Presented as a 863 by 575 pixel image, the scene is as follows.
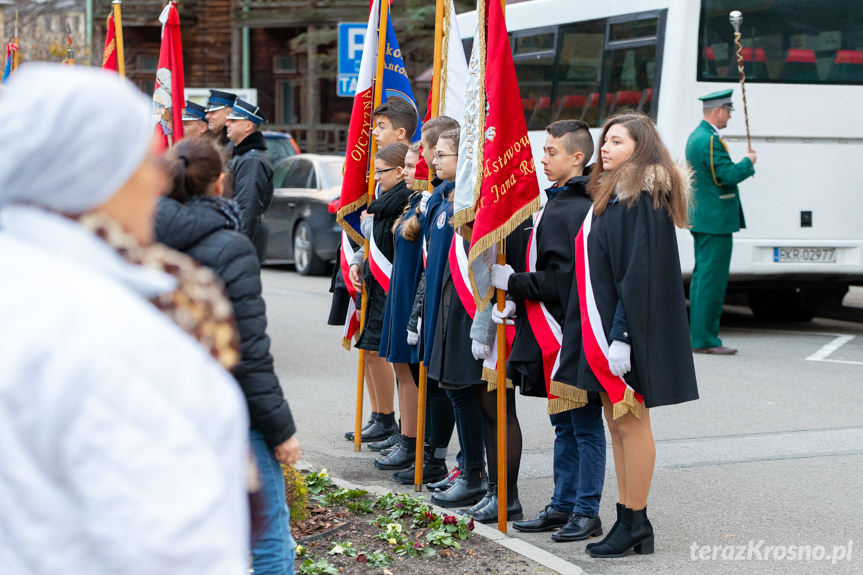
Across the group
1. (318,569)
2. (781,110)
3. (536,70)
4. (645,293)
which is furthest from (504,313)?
(536,70)

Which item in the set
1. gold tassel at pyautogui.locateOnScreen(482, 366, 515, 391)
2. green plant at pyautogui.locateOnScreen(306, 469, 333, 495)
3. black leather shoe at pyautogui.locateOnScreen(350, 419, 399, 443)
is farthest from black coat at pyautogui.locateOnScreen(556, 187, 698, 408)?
black leather shoe at pyautogui.locateOnScreen(350, 419, 399, 443)

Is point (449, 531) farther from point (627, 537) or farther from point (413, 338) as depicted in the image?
point (413, 338)

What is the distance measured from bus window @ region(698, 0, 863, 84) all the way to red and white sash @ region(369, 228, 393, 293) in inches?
216

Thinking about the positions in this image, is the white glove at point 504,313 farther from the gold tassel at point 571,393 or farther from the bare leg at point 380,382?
the bare leg at point 380,382

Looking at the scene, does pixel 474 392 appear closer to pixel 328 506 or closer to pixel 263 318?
pixel 328 506

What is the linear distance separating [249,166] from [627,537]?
3657 mm

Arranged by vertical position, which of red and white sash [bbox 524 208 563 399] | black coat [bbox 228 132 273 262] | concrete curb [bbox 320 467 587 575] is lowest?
concrete curb [bbox 320 467 587 575]

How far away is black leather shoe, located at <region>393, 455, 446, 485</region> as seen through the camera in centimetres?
601

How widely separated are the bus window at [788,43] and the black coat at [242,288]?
8.50 metres

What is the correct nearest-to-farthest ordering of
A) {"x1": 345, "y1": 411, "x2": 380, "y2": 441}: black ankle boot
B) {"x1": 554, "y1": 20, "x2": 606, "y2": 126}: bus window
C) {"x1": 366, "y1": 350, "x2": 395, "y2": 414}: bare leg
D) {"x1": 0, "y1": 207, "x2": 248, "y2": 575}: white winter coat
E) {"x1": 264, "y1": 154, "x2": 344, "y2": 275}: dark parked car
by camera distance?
{"x1": 0, "y1": 207, "x2": 248, "y2": 575}: white winter coat < {"x1": 366, "y1": 350, "x2": 395, "y2": 414}: bare leg < {"x1": 345, "y1": 411, "x2": 380, "y2": 441}: black ankle boot < {"x1": 554, "y1": 20, "x2": 606, "y2": 126}: bus window < {"x1": 264, "y1": 154, "x2": 344, "y2": 275}: dark parked car

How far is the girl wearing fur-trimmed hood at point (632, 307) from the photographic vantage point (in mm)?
4465

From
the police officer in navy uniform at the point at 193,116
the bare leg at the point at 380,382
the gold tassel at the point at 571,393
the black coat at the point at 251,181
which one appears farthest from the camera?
the police officer in navy uniform at the point at 193,116

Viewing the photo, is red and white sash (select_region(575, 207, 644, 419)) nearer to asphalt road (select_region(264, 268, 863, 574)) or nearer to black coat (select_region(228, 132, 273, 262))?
asphalt road (select_region(264, 268, 863, 574))

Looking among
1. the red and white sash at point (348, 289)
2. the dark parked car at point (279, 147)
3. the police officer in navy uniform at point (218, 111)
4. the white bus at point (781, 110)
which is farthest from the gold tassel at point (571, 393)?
the dark parked car at point (279, 147)
